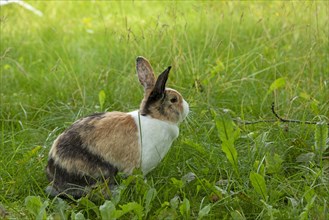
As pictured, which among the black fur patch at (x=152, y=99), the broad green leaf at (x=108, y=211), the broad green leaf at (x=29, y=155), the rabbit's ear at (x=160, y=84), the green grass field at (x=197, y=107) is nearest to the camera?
the broad green leaf at (x=108, y=211)

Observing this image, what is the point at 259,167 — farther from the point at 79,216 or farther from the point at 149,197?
the point at 79,216

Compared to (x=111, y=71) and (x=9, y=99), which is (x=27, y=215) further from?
(x=111, y=71)

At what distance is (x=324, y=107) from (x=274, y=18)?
1935mm

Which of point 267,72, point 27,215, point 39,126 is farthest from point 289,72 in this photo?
point 27,215

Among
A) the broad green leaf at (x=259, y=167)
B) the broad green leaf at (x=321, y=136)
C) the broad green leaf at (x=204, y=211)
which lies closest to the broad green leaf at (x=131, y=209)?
the broad green leaf at (x=204, y=211)

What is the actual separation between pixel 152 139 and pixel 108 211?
0.64 m

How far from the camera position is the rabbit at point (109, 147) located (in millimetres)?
3459

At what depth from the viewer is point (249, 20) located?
6141mm

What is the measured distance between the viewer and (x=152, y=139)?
11.6 ft

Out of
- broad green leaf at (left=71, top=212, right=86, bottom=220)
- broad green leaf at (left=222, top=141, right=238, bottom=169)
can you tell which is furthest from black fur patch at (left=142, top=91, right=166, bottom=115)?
broad green leaf at (left=71, top=212, right=86, bottom=220)

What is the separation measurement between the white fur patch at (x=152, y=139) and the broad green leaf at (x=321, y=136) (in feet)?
2.49

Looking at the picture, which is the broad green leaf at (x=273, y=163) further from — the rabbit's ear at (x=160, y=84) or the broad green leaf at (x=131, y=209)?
the broad green leaf at (x=131, y=209)

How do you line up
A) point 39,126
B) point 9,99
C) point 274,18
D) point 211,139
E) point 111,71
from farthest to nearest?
point 274,18 → point 111,71 → point 9,99 → point 39,126 → point 211,139

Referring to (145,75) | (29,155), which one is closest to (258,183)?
(145,75)
